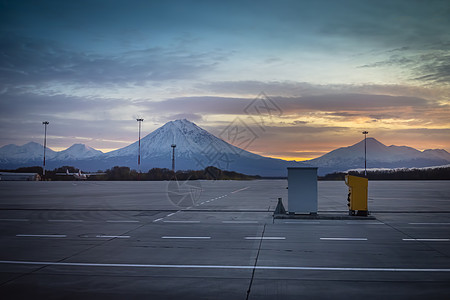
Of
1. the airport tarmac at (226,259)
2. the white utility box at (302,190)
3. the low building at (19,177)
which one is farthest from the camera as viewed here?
the low building at (19,177)

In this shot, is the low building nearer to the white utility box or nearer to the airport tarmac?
the airport tarmac

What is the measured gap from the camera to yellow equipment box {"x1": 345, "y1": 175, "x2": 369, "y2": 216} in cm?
1328

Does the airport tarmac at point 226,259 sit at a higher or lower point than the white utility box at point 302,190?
lower

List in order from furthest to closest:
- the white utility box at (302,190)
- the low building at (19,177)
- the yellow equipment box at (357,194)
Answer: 1. the low building at (19,177)
2. the white utility box at (302,190)
3. the yellow equipment box at (357,194)

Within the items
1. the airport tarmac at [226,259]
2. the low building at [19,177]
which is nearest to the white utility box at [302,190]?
the airport tarmac at [226,259]

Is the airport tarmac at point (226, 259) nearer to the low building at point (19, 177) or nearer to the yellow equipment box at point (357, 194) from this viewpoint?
the yellow equipment box at point (357, 194)

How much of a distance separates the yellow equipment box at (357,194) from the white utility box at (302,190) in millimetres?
1202

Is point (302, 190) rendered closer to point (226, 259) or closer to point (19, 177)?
point (226, 259)

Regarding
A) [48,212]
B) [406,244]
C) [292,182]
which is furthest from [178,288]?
[48,212]

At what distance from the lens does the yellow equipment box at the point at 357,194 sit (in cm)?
1328

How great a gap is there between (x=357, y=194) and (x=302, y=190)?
184 cm

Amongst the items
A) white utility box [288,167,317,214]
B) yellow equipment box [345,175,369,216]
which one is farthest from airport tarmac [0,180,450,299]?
yellow equipment box [345,175,369,216]

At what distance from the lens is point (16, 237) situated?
997 cm

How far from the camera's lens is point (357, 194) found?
1349 cm
